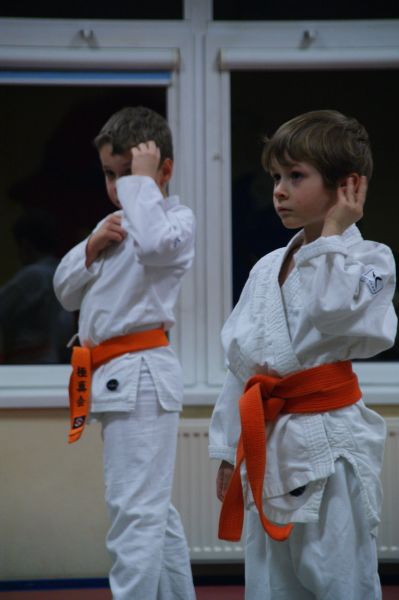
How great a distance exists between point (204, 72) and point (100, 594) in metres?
1.99

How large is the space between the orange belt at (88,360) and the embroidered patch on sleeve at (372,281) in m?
0.78

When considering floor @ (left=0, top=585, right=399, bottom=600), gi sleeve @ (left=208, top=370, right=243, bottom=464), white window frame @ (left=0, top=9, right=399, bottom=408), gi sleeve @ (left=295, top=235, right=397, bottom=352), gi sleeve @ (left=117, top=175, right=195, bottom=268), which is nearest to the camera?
gi sleeve @ (left=295, top=235, right=397, bottom=352)

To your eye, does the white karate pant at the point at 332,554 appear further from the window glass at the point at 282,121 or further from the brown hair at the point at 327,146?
the window glass at the point at 282,121

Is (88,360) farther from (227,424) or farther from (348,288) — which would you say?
(348,288)

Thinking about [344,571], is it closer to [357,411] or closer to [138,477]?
[357,411]

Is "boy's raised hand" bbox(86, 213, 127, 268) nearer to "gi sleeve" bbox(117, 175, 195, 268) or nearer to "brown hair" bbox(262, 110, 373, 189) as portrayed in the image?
"gi sleeve" bbox(117, 175, 195, 268)

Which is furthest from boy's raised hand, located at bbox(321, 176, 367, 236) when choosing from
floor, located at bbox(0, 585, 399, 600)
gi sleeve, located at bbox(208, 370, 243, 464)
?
floor, located at bbox(0, 585, 399, 600)

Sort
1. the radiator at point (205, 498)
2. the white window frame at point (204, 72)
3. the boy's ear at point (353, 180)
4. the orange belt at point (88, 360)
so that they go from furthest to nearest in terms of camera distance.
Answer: the white window frame at point (204, 72)
the radiator at point (205, 498)
the orange belt at point (88, 360)
the boy's ear at point (353, 180)

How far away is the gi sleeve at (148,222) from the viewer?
6.61 ft

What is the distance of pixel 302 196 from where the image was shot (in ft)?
5.18

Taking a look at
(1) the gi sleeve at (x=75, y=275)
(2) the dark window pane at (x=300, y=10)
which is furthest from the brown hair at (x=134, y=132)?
(2) the dark window pane at (x=300, y=10)

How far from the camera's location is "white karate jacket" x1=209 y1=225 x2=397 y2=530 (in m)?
1.48

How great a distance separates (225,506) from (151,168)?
2.83 feet

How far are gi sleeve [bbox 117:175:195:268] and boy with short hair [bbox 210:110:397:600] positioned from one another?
45 cm
